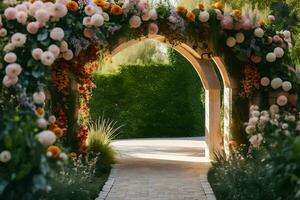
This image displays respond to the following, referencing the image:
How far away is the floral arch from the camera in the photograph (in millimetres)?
7445

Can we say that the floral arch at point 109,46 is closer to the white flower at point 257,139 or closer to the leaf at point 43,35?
the leaf at point 43,35

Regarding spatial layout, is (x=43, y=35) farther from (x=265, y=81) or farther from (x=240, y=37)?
(x=265, y=81)

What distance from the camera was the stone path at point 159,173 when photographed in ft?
29.5

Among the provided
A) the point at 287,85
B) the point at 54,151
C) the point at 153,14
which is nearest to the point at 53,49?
the point at 54,151

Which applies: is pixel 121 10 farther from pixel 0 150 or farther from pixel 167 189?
pixel 0 150

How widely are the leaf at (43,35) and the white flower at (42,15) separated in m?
0.20

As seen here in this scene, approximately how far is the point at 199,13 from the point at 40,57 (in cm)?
365

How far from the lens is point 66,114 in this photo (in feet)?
33.1

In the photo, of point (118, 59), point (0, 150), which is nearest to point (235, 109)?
point (0, 150)

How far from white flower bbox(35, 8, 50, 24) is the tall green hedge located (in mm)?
12521

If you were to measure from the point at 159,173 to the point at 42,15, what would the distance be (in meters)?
4.95

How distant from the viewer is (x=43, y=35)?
7.67m

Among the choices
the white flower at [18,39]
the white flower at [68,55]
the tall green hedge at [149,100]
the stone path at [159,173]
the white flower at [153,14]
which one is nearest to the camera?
the white flower at [18,39]

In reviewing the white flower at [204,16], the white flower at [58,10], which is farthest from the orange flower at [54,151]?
the white flower at [204,16]
